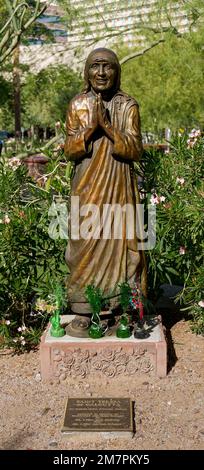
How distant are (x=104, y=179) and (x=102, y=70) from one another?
0.89 metres

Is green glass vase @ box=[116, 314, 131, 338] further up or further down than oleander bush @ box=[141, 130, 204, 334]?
further down

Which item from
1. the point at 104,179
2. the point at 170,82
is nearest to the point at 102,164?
the point at 104,179

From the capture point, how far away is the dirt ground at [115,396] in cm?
392

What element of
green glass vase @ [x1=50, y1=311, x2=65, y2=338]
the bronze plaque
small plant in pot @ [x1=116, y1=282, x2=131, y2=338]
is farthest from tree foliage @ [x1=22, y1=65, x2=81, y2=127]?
the bronze plaque

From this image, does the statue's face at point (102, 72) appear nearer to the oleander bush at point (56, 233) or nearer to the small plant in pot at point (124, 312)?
the oleander bush at point (56, 233)

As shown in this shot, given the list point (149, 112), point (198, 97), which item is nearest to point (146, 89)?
point (149, 112)

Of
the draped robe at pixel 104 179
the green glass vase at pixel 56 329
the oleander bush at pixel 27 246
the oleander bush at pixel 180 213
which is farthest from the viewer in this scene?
the oleander bush at pixel 27 246

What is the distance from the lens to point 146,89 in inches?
894

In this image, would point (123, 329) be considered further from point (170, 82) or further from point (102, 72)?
point (170, 82)

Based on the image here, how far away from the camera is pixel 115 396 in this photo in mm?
4551

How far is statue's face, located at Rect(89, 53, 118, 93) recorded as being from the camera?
445cm

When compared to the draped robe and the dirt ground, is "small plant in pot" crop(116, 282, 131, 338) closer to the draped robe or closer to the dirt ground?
the draped robe

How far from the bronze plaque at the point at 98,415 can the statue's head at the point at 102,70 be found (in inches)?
100

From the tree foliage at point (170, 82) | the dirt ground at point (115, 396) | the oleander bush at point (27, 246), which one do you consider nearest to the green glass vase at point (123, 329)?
the dirt ground at point (115, 396)
